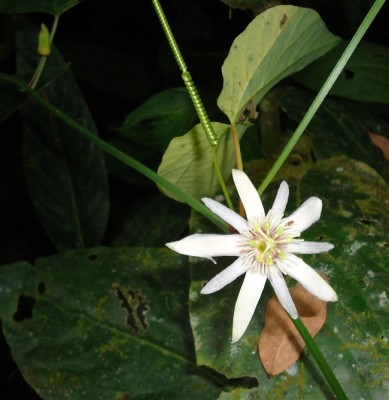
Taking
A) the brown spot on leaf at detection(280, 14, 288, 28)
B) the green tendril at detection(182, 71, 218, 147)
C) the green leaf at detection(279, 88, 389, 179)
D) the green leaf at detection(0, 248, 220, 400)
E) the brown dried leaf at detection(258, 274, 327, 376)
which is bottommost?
the green leaf at detection(0, 248, 220, 400)

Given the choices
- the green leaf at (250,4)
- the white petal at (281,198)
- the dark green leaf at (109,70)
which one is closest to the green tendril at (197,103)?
the white petal at (281,198)

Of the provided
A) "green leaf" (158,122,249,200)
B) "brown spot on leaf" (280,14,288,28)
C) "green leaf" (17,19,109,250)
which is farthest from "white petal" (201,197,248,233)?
"green leaf" (17,19,109,250)

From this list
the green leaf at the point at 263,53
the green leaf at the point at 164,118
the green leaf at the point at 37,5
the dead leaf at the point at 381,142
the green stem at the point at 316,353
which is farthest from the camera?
the dead leaf at the point at 381,142

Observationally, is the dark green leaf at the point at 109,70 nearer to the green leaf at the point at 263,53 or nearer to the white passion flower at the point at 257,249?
the green leaf at the point at 263,53

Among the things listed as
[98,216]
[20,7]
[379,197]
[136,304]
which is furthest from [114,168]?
[379,197]

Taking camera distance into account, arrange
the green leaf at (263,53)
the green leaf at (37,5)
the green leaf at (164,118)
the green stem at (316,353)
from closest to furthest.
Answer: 1. the green stem at (316,353)
2. the green leaf at (263,53)
3. the green leaf at (37,5)
4. the green leaf at (164,118)

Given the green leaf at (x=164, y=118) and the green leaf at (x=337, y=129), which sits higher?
the green leaf at (x=164, y=118)

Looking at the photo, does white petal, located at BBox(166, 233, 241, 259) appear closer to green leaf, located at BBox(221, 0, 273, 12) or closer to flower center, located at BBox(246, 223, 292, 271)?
flower center, located at BBox(246, 223, 292, 271)
